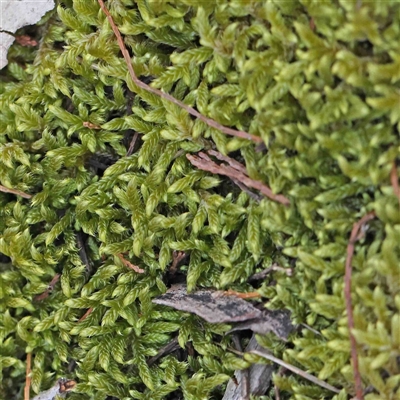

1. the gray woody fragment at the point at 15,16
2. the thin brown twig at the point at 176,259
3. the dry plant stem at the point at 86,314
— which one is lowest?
the dry plant stem at the point at 86,314

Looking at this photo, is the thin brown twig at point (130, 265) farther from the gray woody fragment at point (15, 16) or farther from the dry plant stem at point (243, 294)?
the gray woody fragment at point (15, 16)

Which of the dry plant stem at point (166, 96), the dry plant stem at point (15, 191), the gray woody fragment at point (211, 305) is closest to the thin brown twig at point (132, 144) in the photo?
the dry plant stem at point (166, 96)

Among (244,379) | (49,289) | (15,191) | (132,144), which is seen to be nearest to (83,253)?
(49,289)

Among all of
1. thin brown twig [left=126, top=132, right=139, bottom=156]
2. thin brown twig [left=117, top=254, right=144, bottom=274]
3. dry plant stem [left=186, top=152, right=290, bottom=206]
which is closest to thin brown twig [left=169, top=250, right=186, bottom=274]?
thin brown twig [left=117, top=254, right=144, bottom=274]

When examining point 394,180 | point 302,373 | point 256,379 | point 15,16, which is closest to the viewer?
point 394,180

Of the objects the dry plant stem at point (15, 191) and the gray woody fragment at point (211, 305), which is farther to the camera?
the dry plant stem at point (15, 191)

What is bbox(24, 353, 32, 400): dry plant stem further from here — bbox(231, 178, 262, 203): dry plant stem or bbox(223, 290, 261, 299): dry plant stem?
bbox(231, 178, 262, 203): dry plant stem

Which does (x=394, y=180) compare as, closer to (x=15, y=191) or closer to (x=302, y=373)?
(x=302, y=373)
